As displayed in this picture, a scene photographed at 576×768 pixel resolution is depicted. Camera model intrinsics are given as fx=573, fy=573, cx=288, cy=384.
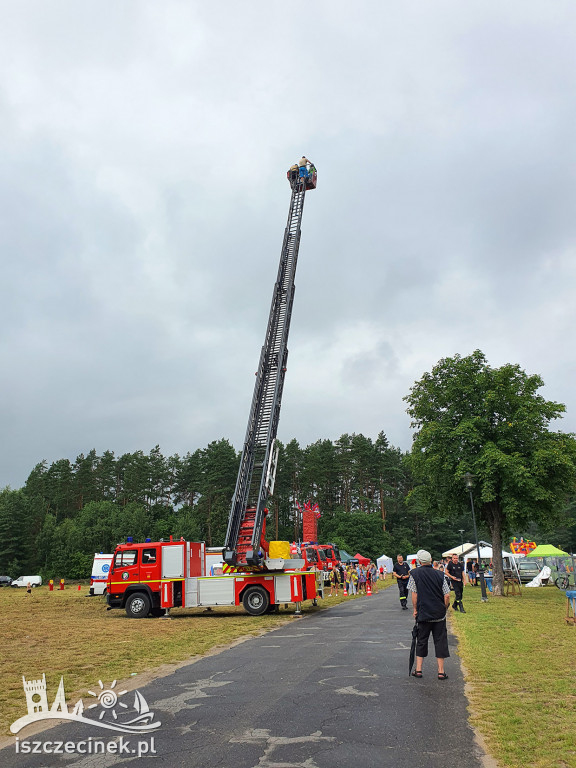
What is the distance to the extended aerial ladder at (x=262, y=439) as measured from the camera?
1873 centimetres

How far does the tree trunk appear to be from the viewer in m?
25.3

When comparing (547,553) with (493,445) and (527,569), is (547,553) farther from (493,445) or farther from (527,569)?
(493,445)

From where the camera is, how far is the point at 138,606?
65.4 ft

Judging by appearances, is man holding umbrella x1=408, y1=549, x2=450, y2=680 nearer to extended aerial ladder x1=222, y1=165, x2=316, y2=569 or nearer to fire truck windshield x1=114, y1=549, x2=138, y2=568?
extended aerial ladder x1=222, y1=165, x2=316, y2=569

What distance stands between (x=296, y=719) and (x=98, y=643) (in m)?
8.55

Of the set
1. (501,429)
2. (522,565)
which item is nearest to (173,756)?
(501,429)

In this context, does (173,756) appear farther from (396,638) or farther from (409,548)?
(409,548)

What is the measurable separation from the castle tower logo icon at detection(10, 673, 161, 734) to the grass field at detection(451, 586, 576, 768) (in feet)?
11.7

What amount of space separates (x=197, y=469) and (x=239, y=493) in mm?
66826

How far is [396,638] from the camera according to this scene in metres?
12.5

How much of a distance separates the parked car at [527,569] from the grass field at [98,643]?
21.9 m

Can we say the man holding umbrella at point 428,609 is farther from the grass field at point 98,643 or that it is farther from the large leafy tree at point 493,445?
the large leafy tree at point 493,445

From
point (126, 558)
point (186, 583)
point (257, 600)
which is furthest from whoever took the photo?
point (126, 558)

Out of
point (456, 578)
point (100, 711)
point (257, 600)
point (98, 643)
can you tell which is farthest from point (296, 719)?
point (257, 600)
